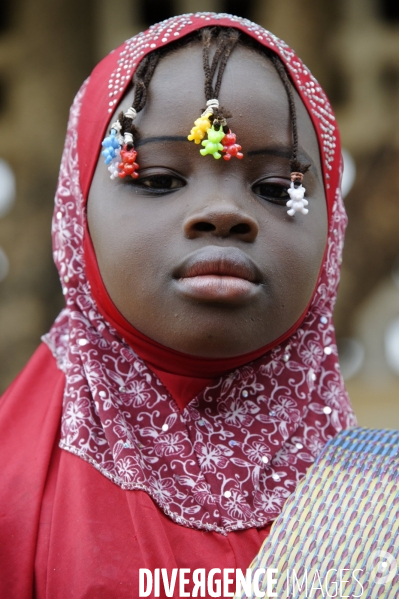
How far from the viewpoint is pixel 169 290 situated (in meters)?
1.27

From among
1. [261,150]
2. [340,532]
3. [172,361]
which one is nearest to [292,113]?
[261,150]

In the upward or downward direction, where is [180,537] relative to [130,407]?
downward

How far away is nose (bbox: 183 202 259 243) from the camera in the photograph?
49.4 inches

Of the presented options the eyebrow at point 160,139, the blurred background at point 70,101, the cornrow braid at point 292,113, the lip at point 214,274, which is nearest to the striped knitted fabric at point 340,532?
the lip at point 214,274

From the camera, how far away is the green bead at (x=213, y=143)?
4.17ft

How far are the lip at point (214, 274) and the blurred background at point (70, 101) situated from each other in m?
1.58

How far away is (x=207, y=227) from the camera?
1.28 m

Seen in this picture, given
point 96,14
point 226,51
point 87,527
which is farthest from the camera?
point 96,14

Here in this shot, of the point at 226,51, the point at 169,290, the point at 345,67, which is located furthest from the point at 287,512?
the point at 345,67

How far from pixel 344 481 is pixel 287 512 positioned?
4.8 inches

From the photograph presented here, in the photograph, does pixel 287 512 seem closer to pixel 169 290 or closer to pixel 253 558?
pixel 253 558

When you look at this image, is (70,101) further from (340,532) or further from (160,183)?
(340,532)

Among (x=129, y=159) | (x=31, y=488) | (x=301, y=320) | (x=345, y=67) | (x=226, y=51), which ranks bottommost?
(x=31, y=488)

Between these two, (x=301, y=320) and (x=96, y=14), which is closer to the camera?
(x=301, y=320)
